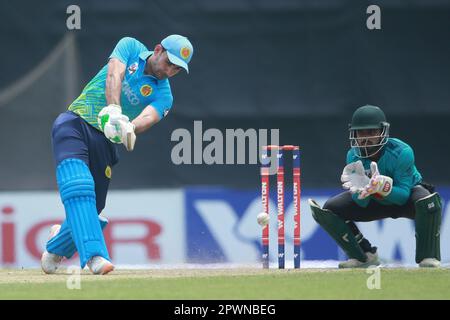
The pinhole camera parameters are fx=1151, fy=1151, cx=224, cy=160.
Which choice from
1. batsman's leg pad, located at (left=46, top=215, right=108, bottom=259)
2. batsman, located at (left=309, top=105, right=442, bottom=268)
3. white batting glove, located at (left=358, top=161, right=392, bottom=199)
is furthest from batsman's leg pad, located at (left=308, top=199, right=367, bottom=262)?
batsman's leg pad, located at (left=46, top=215, right=108, bottom=259)

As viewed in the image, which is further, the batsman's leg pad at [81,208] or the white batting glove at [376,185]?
the white batting glove at [376,185]

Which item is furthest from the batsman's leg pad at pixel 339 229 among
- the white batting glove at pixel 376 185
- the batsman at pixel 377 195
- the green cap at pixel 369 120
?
the green cap at pixel 369 120

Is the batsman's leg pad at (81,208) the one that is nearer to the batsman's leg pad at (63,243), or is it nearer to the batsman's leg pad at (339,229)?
the batsman's leg pad at (63,243)

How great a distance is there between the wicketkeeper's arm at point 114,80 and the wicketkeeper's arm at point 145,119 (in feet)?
0.60

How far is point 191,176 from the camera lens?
791 cm

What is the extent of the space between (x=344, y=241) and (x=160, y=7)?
93.5 inches

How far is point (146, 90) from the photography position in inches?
241

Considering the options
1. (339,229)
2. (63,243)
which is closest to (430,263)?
(339,229)

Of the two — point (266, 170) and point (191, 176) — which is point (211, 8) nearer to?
point (191, 176)

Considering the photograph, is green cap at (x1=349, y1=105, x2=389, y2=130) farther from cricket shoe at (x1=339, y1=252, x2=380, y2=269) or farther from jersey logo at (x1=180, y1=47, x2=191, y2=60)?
jersey logo at (x1=180, y1=47, x2=191, y2=60)

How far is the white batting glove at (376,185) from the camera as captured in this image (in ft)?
20.0

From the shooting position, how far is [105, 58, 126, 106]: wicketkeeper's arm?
18.9ft
